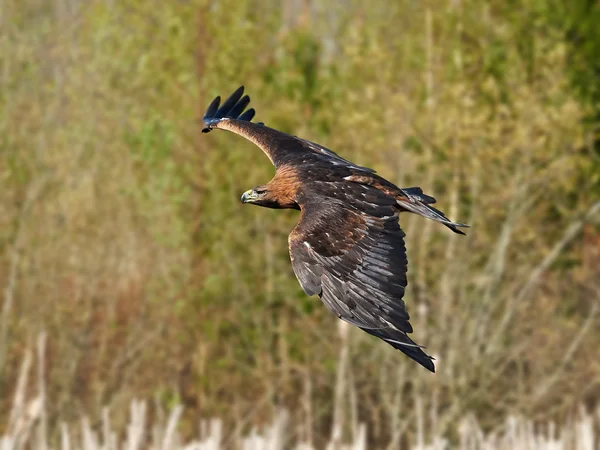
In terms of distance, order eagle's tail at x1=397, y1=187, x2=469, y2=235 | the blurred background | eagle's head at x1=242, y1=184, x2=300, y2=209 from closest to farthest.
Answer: eagle's tail at x1=397, y1=187, x2=469, y2=235 → eagle's head at x1=242, y1=184, x2=300, y2=209 → the blurred background

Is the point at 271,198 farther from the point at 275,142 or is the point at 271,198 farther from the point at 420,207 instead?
the point at 420,207

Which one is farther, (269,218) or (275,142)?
(269,218)

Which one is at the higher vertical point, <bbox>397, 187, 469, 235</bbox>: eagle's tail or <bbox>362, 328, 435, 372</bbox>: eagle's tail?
<bbox>397, 187, 469, 235</bbox>: eagle's tail

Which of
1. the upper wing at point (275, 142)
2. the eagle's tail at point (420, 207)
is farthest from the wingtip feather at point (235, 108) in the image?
the eagle's tail at point (420, 207)

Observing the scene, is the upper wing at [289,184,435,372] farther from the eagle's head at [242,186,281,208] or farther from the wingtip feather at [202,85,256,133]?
the wingtip feather at [202,85,256,133]

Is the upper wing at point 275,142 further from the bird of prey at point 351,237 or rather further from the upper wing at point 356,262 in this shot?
the upper wing at point 356,262

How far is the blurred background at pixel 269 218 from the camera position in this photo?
39.8 ft

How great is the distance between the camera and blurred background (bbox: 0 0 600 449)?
12141mm

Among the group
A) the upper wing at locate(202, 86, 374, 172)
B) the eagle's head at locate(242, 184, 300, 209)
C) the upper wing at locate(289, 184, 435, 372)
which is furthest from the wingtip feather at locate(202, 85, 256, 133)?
the upper wing at locate(289, 184, 435, 372)

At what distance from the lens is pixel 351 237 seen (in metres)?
7.01

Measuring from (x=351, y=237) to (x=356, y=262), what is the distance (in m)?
0.17

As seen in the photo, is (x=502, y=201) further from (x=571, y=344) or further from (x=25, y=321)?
(x=25, y=321)

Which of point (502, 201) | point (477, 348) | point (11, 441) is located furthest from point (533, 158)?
point (11, 441)

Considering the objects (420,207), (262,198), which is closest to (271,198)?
(262,198)
